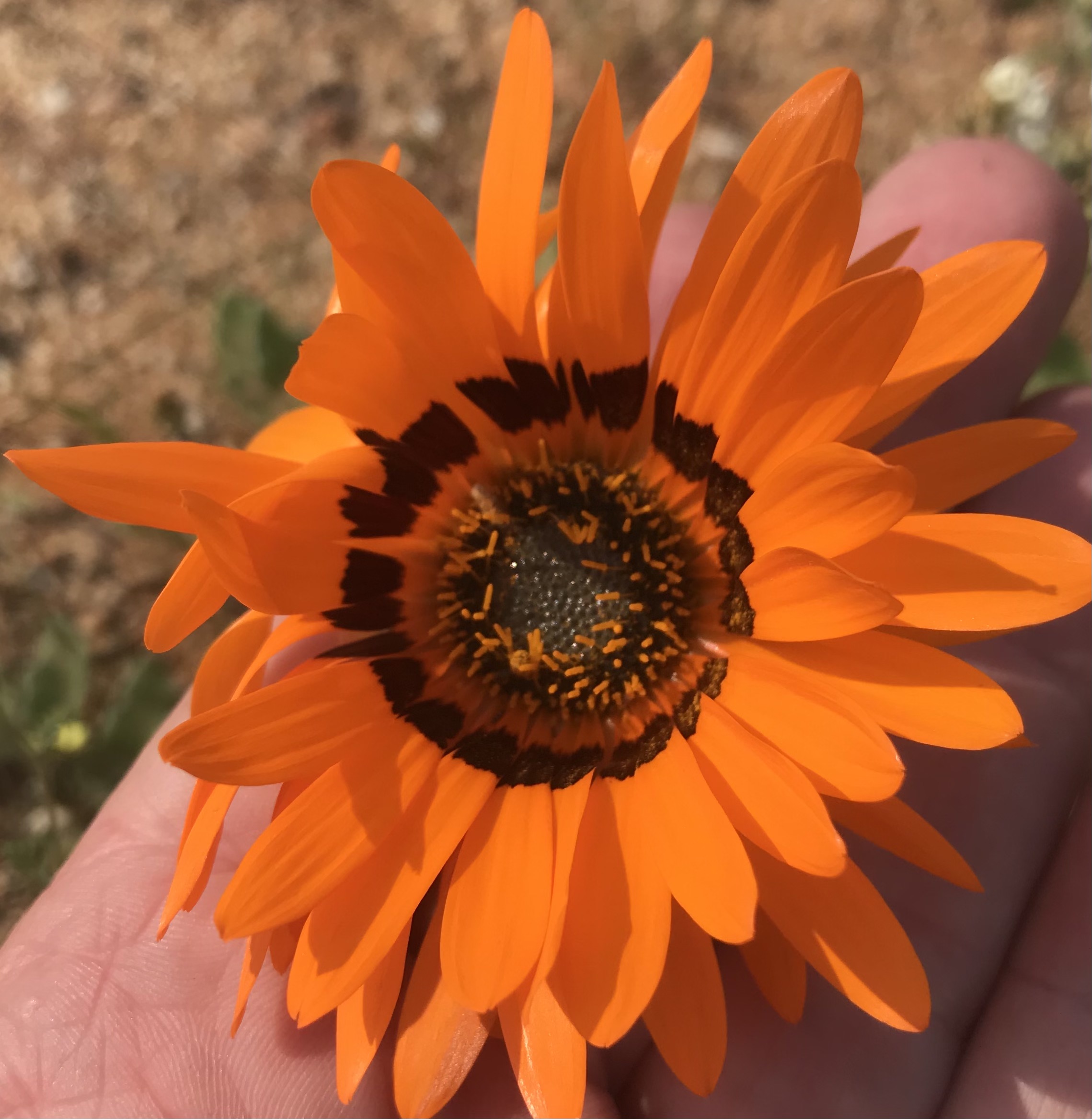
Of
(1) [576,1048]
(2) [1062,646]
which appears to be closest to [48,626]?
(1) [576,1048]

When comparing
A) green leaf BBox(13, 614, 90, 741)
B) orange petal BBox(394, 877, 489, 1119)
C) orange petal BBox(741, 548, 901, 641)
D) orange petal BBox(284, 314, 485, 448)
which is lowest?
green leaf BBox(13, 614, 90, 741)

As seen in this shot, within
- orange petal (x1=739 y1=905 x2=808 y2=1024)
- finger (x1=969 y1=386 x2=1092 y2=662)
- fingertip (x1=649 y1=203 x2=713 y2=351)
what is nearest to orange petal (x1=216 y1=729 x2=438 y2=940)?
orange petal (x1=739 y1=905 x2=808 y2=1024)

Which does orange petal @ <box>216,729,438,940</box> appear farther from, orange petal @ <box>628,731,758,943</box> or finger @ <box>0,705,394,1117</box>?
finger @ <box>0,705,394,1117</box>

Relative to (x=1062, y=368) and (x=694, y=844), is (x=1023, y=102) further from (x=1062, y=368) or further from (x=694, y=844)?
(x=694, y=844)

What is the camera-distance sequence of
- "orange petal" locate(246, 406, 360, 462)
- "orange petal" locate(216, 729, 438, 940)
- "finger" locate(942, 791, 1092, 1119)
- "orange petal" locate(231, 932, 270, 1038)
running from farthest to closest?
"finger" locate(942, 791, 1092, 1119), "orange petal" locate(246, 406, 360, 462), "orange petal" locate(231, 932, 270, 1038), "orange petal" locate(216, 729, 438, 940)

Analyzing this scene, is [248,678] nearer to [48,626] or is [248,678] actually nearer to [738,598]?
[738,598]

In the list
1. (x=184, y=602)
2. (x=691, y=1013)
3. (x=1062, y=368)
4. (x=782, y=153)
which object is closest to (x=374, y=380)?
(x=184, y=602)

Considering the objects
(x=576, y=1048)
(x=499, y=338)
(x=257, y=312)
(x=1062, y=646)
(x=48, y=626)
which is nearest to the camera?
(x=576, y=1048)
